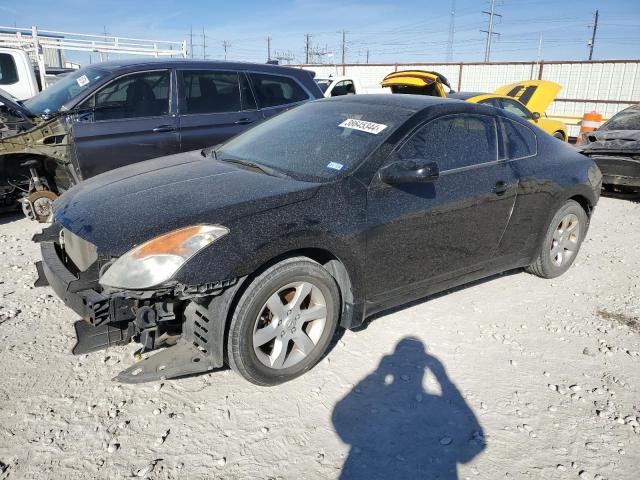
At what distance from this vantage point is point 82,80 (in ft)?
18.1

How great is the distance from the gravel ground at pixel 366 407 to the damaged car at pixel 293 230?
26 centimetres

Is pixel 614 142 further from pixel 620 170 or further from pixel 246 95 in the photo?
pixel 246 95

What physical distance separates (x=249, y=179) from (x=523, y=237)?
2400mm

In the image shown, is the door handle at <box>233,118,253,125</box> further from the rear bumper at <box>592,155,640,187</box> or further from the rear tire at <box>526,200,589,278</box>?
the rear bumper at <box>592,155,640,187</box>

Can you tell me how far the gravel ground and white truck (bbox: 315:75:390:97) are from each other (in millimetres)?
7796

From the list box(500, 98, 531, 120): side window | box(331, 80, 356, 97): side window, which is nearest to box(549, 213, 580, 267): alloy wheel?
box(500, 98, 531, 120): side window

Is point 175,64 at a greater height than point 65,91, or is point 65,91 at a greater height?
point 175,64

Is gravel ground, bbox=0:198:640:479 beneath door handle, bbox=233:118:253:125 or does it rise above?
beneath

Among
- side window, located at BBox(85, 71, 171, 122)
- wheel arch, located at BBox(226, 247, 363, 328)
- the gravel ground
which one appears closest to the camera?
the gravel ground

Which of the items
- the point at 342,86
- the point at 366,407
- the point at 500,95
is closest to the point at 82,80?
the point at 366,407

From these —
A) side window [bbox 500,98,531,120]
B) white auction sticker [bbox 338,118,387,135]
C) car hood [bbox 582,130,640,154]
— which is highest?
white auction sticker [bbox 338,118,387,135]

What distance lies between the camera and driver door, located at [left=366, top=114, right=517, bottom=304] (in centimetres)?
313

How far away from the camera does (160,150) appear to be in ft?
18.1

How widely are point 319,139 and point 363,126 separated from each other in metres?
0.32
